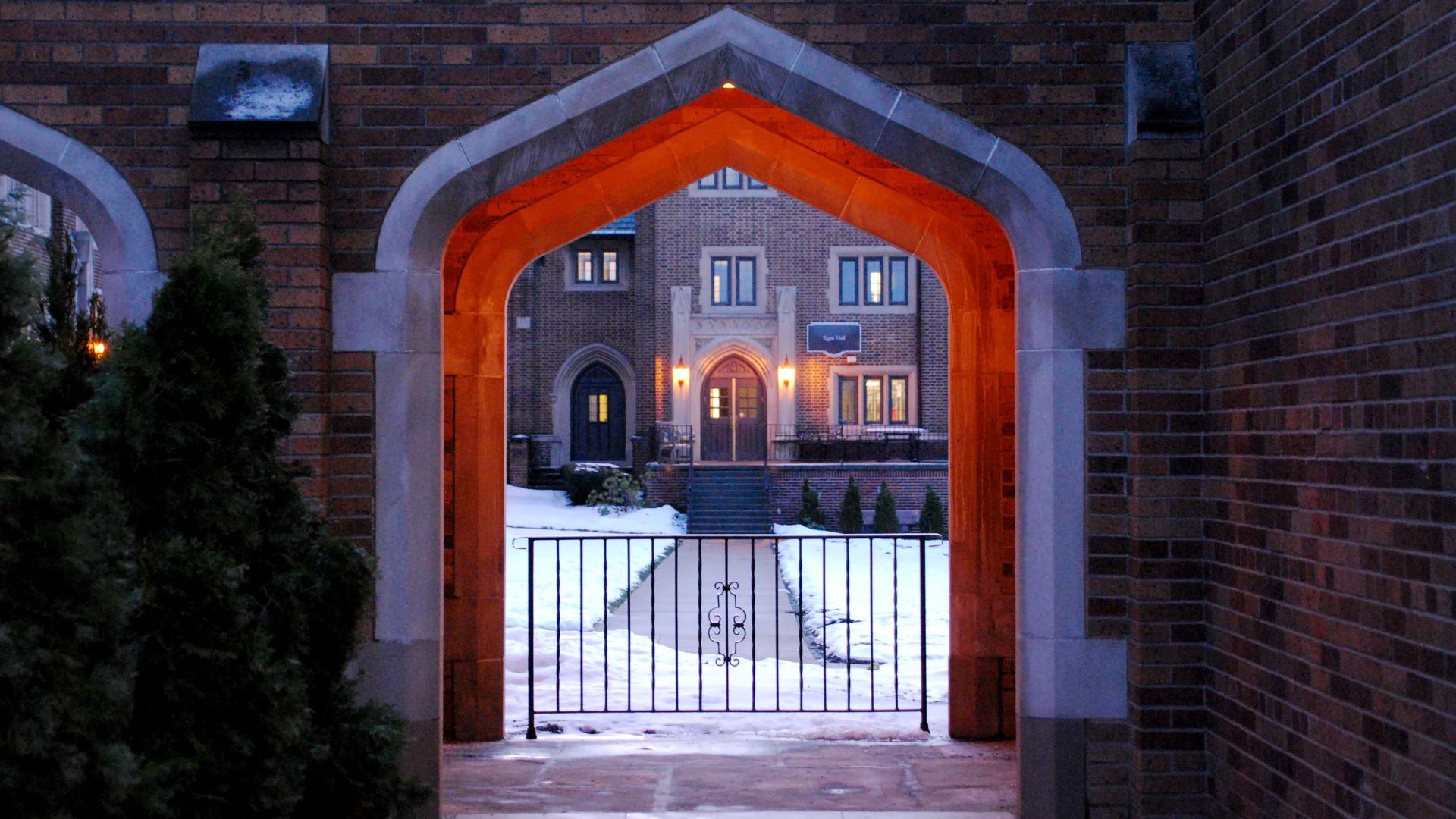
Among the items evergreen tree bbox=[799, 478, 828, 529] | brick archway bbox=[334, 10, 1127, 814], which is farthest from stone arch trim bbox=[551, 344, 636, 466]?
brick archway bbox=[334, 10, 1127, 814]

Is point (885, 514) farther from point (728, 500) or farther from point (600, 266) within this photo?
point (600, 266)

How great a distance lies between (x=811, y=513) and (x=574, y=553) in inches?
377

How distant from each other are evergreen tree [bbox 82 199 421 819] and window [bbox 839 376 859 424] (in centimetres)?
2963

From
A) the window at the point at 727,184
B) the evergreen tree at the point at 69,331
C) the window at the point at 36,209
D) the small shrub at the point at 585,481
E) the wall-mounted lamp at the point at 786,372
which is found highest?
the window at the point at 727,184

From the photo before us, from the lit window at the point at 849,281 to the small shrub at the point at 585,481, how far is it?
748cm

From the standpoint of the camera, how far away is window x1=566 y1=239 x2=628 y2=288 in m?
34.7

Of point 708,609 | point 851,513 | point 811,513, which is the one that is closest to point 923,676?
point 708,609

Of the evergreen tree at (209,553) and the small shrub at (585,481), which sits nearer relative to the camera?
the evergreen tree at (209,553)

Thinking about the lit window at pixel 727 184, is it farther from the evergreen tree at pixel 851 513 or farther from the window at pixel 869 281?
the evergreen tree at pixel 851 513

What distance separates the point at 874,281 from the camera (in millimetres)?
33312

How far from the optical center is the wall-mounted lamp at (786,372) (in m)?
32.8

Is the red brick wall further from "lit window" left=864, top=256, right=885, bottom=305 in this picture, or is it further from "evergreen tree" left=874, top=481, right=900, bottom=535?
"lit window" left=864, top=256, right=885, bottom=305

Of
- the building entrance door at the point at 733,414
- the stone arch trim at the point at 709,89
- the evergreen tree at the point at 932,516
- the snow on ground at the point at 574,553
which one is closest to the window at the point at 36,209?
the snow on ground at the point at 574,553

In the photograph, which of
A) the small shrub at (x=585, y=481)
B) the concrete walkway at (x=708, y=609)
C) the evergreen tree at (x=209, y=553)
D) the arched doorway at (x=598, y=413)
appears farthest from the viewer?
the arched doorway at (x=598, y=413)
